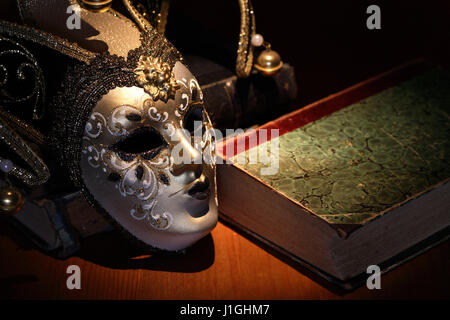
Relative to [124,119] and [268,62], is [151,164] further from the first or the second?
[268,62]

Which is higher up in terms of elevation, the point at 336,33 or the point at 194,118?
the point at 194,118

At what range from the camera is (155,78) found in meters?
1.08

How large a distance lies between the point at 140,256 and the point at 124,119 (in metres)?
0.27

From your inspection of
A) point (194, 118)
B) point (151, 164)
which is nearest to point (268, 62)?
point (194, 118)

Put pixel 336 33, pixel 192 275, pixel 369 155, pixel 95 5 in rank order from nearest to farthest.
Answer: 1. pixel 95 5
2. pixel 192 275
3. pixel 369 155
4. pixel 336 33

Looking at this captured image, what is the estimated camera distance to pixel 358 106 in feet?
4.61

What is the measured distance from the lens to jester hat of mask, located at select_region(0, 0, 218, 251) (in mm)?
1081

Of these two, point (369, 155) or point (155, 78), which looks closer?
point (155, 78)

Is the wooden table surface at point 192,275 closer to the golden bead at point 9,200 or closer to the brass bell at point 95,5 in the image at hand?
the golden bead at point 9,200

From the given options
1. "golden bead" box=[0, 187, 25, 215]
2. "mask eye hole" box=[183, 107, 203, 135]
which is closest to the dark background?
"mask eye hole" box=[183, 107, 203, 135]

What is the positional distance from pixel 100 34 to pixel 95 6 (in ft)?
0.23

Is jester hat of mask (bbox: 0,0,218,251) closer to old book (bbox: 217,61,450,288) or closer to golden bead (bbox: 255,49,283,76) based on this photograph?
old book (bbox: 217,61,450,288)

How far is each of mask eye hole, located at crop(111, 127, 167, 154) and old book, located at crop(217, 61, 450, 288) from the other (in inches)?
6.1

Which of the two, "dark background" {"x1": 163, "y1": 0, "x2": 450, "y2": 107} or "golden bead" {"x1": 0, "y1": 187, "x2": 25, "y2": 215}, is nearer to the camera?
"golden bead" {"x1": 0, "y1": 187, "x2": 25, "y2": 215}
